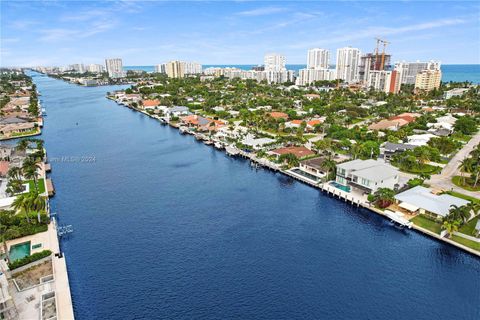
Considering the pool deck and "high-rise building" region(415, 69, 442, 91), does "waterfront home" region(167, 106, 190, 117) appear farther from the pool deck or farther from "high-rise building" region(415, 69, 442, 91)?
"high-rise building" region(415, 69, 442, 91)

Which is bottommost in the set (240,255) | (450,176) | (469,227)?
(240,255)

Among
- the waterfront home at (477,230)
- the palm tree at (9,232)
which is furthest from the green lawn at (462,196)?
the palm tree at (9,232)

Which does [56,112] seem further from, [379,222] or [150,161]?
[379,222]

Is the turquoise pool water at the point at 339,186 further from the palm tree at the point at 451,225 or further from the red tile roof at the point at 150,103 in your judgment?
the red tile roof at the point at 150,103

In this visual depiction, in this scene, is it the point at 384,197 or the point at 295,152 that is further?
the point at 295,152

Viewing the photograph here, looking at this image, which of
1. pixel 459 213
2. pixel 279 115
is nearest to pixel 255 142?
pixel 279 115

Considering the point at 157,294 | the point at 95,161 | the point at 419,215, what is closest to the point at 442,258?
the point at 419,215

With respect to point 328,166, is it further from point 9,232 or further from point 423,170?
point 9,232

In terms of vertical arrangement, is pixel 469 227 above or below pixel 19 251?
above
